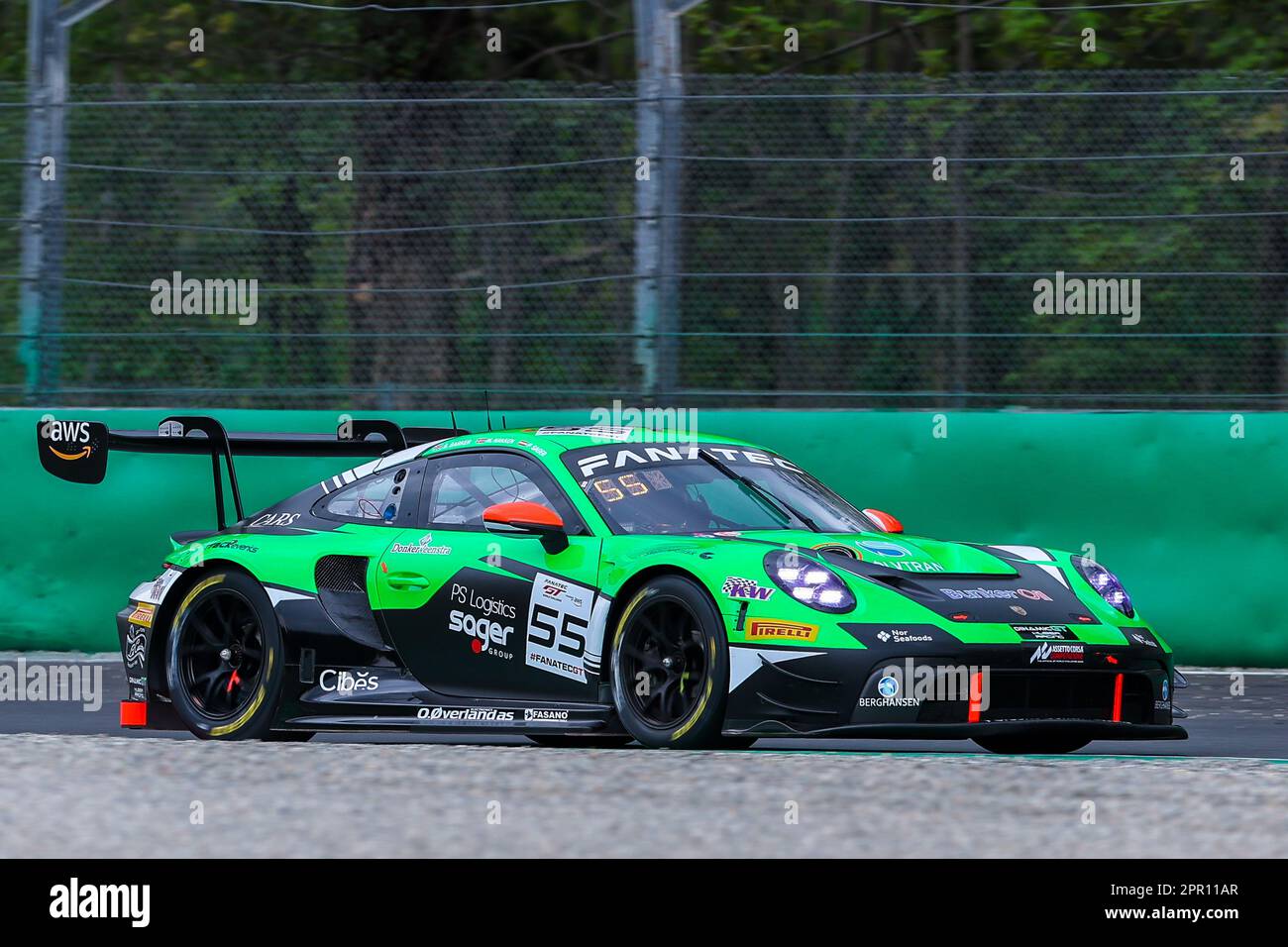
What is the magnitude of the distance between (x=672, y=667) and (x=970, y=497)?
14.1ft

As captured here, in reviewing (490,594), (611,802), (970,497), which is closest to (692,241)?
(970,497)

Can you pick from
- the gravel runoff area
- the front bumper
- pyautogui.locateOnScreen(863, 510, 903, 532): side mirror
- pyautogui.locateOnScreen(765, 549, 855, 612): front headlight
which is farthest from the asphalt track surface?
pyautogui.locateOnScreen(863, 510, 903, 532): side mirror

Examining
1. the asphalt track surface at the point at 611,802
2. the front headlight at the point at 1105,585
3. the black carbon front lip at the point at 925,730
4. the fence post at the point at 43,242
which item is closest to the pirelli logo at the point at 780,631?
the black carbon front lip at the point at 925,730

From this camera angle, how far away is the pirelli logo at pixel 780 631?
7371 millimetres

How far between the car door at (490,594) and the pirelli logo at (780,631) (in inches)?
26.5

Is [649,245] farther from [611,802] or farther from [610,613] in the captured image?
[611,802]

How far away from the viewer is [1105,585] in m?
8.20

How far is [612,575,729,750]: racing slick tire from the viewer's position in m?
7.39

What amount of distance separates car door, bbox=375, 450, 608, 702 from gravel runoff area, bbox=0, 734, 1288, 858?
83 centimetres
